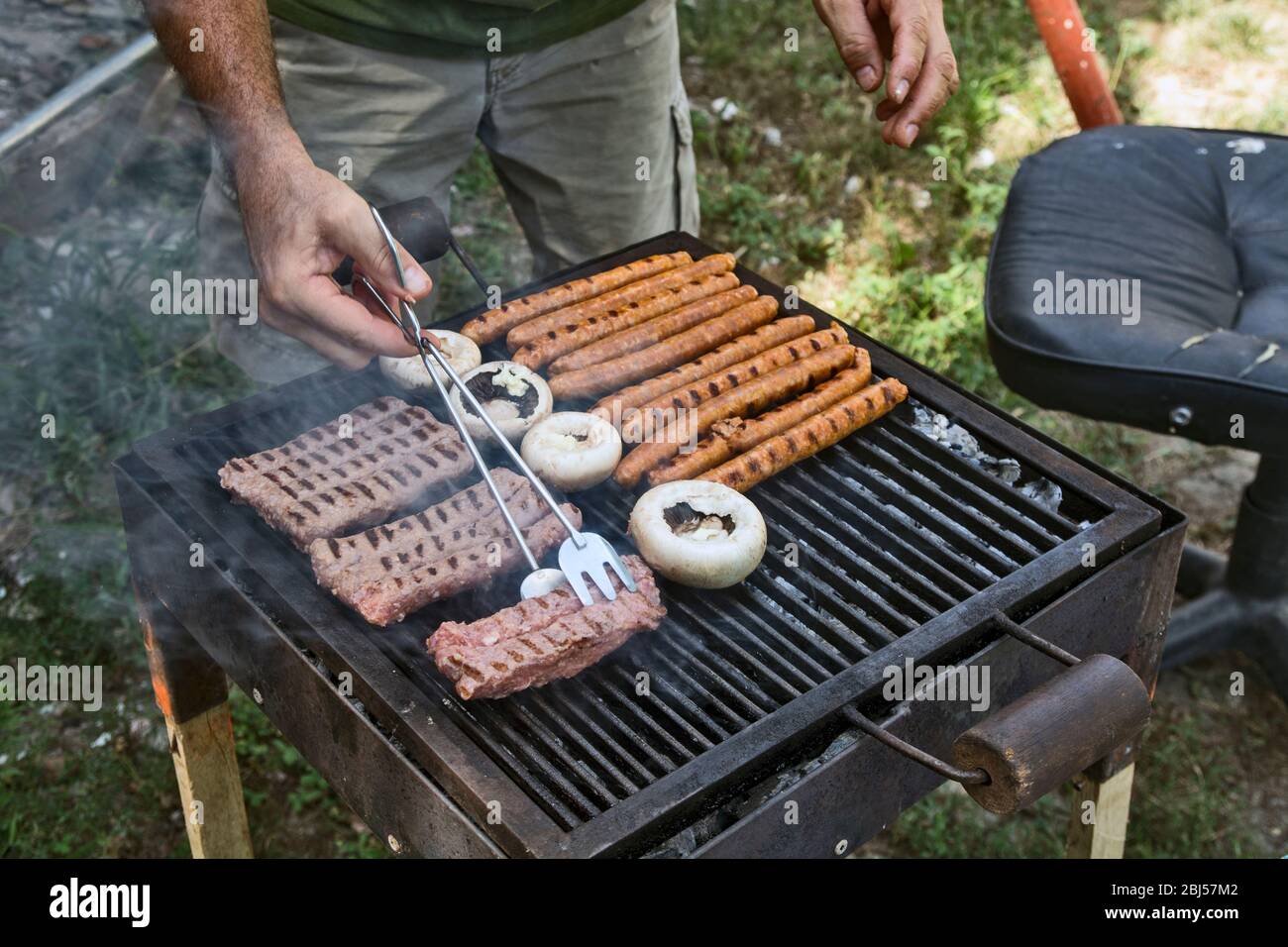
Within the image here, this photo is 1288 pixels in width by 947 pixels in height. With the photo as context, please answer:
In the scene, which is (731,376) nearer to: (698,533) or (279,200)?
(698,533)

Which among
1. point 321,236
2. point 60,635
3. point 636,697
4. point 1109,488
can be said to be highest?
point 321,236

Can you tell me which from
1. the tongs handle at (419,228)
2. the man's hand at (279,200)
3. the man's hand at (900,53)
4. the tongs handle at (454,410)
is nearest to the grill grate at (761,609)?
the tongs handle at (454,410)

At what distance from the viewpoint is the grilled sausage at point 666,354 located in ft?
10.5

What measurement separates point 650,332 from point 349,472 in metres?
0.87

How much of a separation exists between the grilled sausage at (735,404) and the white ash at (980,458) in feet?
0.84

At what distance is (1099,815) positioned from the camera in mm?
3369

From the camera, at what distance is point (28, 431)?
501cm

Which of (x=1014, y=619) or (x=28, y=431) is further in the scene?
(x=28, y=431)

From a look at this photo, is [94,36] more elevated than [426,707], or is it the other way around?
[94,36]

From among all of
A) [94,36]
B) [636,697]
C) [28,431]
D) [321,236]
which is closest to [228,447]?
[321,236]

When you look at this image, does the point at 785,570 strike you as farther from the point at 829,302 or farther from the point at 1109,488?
the point at 829,302

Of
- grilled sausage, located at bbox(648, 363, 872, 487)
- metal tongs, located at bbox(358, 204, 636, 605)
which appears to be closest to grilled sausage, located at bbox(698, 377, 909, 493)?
grilled sausage, located at bbox(648, 363, 872, 487)

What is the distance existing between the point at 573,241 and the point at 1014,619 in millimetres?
2287

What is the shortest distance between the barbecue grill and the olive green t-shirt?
105 centimetres
